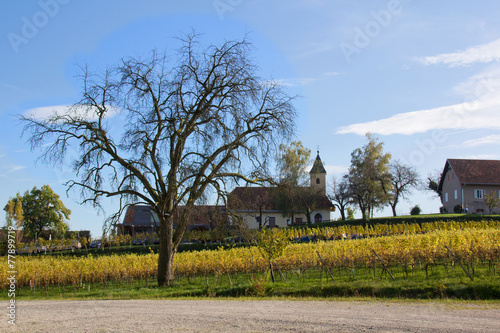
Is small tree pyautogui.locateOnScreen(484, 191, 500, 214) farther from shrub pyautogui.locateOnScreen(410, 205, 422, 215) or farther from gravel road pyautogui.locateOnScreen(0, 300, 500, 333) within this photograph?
gravel road pyautogui.locateOnScreen(0, 300, 500, 333)

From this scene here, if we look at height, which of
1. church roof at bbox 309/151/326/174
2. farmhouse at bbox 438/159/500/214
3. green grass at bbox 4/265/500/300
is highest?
church roof at bbox 309/151/326/174

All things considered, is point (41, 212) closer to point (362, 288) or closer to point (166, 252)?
point (166, 252)

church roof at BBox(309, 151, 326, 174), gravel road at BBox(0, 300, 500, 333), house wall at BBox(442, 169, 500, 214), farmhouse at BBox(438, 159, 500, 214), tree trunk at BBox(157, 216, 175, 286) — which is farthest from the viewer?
church roof at BBox(309, 151, 326, 174)

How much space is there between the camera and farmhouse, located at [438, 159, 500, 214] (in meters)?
51.8

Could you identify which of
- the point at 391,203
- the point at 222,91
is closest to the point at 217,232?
the point at 222,91

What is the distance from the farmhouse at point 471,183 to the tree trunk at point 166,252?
131ft

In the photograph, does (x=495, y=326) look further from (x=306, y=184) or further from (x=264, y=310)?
(x=306, y=184)

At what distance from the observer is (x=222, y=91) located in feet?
67.2

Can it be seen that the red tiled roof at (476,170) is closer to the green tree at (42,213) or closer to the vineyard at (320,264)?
the vineyard at (320,264)

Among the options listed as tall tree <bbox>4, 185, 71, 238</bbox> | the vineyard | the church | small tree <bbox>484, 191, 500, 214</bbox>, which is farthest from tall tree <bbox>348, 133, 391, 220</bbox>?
tall tree <bbox>4, 185, 71, 238</bbox>

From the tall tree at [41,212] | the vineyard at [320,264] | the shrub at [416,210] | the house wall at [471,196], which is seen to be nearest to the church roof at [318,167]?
the shrub at [416,210]

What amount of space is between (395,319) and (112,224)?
13.2m

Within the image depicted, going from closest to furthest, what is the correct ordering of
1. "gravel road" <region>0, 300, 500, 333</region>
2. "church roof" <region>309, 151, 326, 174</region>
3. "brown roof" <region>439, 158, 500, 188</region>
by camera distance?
"gravel road" <region>0, 300, 500, 333</region>, "brown roof" <region>439, 158, 500, 188</region>, "church roof" <region>309, 151, 326, 174</region>

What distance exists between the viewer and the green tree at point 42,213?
63.4m
